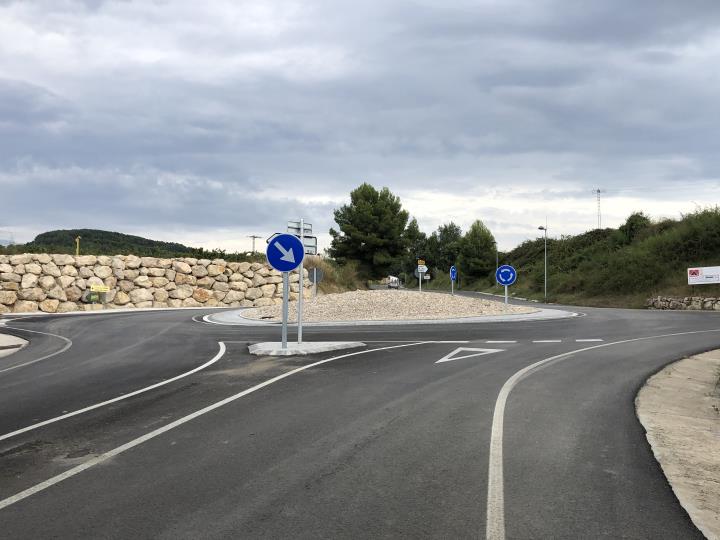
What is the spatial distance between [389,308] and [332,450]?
21.0 meters

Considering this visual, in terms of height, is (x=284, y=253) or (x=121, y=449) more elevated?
(x=284, y=253)

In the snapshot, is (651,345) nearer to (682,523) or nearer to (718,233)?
(682,523)

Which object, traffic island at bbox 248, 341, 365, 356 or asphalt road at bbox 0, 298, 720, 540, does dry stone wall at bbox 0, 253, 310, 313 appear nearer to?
traffic island at bbox 248, 341, 365, 356

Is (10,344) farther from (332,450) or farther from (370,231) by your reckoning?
(370,231)

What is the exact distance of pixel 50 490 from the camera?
4.46 m

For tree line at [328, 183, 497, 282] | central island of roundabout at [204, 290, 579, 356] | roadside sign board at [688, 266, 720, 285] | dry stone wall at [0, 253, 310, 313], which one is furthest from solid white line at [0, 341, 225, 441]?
tree line at [328, 183, 497, 282]

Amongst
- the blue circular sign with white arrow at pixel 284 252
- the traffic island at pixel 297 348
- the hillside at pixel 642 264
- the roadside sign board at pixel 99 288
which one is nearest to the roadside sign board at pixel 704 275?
the hillside at pixel 642 264

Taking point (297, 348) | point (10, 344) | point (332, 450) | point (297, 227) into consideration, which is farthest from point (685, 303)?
point (332, 450)

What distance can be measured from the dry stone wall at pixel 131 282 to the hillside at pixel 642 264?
25.3 metres

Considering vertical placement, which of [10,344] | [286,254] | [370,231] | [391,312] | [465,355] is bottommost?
[10,344]

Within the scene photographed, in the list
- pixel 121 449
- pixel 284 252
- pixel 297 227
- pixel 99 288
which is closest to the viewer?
pixel 121 449

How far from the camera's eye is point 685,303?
121 ft

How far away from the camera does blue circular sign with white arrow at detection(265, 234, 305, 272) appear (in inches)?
501

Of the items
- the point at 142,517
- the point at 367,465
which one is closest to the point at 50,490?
the point at 142,517
